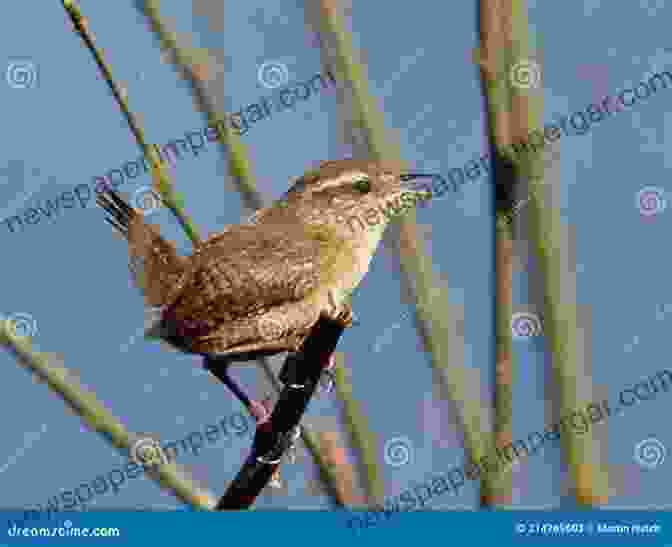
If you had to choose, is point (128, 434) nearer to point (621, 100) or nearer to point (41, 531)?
point (41, 531)

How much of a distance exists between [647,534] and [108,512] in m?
1.89

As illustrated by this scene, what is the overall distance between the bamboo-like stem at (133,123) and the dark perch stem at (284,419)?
58 cm

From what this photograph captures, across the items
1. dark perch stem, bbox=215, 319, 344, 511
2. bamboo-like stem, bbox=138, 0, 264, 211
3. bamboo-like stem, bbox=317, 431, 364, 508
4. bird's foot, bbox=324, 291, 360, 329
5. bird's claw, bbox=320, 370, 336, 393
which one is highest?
bamboo-like stem, bbox=138, 0, 264, 211

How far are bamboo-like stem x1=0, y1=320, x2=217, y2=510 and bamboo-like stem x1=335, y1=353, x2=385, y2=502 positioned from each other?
1.44ft

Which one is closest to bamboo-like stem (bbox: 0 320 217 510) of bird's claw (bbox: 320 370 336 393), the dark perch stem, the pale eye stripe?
the dark perch stem

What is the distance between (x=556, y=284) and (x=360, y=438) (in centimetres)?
81

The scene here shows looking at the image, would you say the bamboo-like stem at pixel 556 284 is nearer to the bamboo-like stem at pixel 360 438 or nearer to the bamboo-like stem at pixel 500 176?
the bamboo-like stem at pixel 500 176

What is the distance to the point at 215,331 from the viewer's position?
312cm

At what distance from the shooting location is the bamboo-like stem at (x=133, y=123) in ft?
8.37

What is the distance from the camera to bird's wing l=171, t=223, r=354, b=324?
310 centimetres

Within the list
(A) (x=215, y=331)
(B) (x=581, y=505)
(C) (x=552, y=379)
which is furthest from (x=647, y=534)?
(A) (x=215, y=331)

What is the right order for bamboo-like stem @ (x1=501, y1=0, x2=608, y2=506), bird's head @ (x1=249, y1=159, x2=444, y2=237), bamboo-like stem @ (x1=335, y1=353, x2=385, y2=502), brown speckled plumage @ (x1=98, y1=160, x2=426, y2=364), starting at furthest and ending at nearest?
1. bird's head @ (x1=249, y1=159, x2=444, y2=237)
2. brown speckled plumage @ (x1=98, y1=160, x2=426, y2=364)
3. bamboo-like stem @ (x1=335, y1=353, x2=385, y2=502)
4. bamboo-like stem @ (x1=501, y1=0, x2=608, y2=506)

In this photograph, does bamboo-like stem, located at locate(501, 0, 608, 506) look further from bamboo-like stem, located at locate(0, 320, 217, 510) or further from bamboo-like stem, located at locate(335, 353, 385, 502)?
bamboo-like stem, located at locate(0, 320, 217, 510)

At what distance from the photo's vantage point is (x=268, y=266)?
10.2ft
